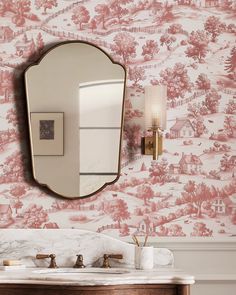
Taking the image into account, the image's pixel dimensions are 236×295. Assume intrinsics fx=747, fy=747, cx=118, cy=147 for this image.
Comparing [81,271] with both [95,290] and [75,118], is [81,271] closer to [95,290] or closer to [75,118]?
[95,290]

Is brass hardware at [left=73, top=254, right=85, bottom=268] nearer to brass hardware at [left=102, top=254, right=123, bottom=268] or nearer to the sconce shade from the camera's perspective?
brass hardware at [left=102, top=254, right=123, bottom=268]

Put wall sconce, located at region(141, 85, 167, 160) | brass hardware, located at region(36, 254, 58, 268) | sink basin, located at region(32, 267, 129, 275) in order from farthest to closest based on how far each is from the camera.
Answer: wall sconce, located at region(141, 85, 167, 160) → brass hardware, located at region(36, 254, 58, 268) → sink basin, located at region(32, 267, 129, 275)

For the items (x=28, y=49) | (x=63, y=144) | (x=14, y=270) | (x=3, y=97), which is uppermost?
(x=28, y=49)

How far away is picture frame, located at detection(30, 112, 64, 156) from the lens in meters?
3.65

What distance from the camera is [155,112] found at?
3617mm

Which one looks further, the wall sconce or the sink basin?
the wall sconce

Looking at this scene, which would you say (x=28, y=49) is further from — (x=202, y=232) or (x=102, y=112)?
(x=202, y=232)

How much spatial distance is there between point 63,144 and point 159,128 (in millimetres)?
477

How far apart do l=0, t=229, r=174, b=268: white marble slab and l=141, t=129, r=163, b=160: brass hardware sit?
1.50ft

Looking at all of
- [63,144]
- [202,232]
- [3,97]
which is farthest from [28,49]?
[202,232]

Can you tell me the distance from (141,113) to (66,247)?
76 centimetres

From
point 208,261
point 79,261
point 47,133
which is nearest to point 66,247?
point 79,261

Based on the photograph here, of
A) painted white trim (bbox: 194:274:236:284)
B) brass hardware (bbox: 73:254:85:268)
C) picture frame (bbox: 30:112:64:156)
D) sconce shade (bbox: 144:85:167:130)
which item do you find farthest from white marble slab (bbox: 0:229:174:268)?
sconce shade (bbox: 144:85:167:130)

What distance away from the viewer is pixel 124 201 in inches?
145
